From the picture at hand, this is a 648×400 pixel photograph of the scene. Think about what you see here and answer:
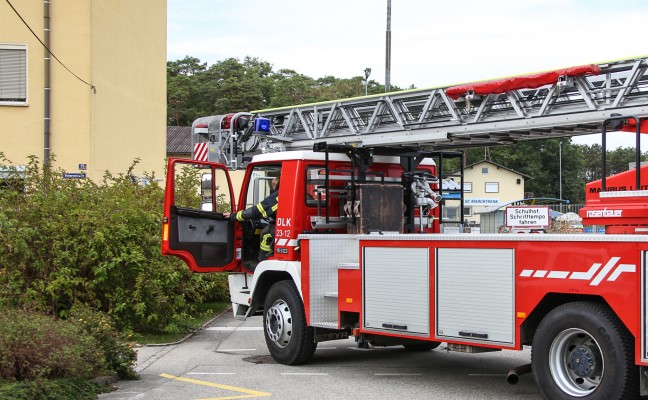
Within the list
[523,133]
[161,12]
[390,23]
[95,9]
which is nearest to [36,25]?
[95,9]

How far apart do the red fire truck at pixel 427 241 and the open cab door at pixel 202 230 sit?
2cm

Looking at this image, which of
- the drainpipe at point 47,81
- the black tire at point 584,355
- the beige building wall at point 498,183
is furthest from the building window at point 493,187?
the black tire at point 584,355

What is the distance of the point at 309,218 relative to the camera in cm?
1074

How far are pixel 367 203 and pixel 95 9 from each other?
15.0 meters

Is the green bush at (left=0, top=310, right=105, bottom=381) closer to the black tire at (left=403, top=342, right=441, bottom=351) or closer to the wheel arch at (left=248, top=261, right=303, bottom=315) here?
the wheel arch at (left=248, top=261, right=303, bottom=315)

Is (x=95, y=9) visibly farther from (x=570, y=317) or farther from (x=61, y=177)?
(x=570, y=317)

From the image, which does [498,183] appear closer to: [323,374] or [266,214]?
[266,214]

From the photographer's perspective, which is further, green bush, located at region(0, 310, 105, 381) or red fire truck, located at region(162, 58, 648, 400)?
green bush, located at region(0, 310, 105, 381)

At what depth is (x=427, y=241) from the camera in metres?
8.76

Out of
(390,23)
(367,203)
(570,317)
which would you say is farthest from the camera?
(390,23)

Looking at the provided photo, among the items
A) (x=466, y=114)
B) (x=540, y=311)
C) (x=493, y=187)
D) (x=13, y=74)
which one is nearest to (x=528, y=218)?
(x=466, y=114)

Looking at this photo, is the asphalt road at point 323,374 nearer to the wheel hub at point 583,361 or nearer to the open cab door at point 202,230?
the wheel hub at point 583,361

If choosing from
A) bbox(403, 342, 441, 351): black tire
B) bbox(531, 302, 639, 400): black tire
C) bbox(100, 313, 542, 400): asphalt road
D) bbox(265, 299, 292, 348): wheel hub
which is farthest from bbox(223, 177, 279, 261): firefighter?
bbox(531, 302, 639, 400): black tire

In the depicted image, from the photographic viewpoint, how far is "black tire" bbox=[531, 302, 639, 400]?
7.02 metres
